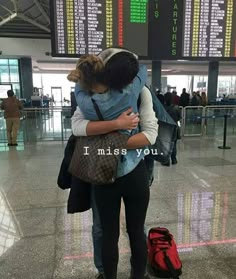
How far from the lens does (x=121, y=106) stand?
1417 millimetres

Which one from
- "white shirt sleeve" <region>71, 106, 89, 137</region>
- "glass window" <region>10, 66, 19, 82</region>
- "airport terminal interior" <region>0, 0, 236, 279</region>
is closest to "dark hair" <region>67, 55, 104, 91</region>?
"white shirt sleeve" <region>71, 106, 89, 137</region>

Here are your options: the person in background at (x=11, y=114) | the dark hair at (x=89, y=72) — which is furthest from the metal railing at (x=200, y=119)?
the dark hair at (x=89, y=72)

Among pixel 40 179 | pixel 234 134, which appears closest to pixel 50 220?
pixel 40 179

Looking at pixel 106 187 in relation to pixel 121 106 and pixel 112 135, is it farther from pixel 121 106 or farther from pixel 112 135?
pixel 121 106

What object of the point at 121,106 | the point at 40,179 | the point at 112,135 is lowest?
the point at 40,179

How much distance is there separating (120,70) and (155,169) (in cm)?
378

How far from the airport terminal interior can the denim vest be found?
0.88 meters

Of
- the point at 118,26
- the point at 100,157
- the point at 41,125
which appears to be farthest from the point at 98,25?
the point at 41,125

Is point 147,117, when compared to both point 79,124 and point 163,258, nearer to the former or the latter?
point 79,124

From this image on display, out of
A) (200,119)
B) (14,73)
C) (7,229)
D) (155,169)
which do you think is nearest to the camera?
(7,229)

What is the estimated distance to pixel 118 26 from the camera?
187 inches

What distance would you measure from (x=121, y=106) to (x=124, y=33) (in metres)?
3.79

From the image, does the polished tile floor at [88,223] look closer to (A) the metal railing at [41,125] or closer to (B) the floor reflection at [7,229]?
(B) the floor reflection at [7,229]

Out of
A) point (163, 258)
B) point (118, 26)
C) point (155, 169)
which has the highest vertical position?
point (118, 26)
